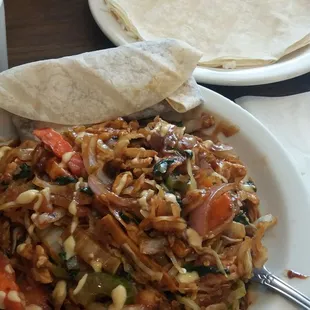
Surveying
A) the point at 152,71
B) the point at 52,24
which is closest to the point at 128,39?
the point at 52,24

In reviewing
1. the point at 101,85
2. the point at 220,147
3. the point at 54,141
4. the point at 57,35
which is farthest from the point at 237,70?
the point at 54,141

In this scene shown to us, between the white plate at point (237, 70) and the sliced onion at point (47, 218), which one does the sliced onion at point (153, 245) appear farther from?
the white plate at point (237, 70)

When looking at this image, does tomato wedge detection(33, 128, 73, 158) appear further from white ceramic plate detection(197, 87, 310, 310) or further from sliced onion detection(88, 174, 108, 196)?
white ceramic plate detection(197, 87, 310, 310)

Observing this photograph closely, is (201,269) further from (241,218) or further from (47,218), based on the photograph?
(47,218)

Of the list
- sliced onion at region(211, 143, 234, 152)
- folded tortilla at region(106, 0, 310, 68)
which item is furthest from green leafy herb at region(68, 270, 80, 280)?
folded tortilla at region(106, 0, 310, 68)

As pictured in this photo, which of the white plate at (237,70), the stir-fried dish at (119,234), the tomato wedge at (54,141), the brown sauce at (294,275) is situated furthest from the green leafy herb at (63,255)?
the white plate at (237,70)

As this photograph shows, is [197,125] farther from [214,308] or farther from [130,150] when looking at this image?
[214,308]
